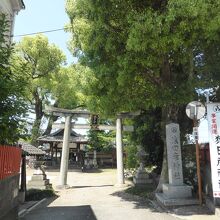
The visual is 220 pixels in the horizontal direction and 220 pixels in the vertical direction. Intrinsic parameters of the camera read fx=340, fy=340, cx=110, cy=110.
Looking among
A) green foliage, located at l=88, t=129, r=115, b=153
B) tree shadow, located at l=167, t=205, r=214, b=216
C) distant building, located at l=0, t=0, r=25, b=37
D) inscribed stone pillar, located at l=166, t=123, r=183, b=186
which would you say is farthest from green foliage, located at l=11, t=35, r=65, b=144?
tree shadow, located at l=167, t=205, r=214, b=216

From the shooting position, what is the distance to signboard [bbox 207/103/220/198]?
904 centimetres

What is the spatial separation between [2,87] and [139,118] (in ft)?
44.7

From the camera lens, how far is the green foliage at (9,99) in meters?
7.07

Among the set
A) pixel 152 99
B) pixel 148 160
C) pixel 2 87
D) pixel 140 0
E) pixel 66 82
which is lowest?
pixel 148 160

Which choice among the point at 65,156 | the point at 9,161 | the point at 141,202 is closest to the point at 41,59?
the point at 65,156

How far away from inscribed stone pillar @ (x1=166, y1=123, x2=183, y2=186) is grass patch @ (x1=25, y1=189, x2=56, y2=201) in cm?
767

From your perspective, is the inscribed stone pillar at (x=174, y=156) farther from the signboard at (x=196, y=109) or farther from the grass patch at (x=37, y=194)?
the grass patch at (x=37, y=194)

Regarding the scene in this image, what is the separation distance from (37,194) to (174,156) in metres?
8.27

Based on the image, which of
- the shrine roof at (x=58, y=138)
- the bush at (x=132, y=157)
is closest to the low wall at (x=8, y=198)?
the bush at (x=132, y=157)

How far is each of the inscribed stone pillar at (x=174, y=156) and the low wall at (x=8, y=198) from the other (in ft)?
17.6

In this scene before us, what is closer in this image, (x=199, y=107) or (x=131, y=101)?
(x=199, y=107)

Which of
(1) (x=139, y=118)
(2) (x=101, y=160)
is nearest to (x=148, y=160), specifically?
(1) (x=139, y=118)

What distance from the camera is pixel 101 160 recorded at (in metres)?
43.3

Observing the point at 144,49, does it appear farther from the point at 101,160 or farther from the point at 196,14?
the point at 101,160
